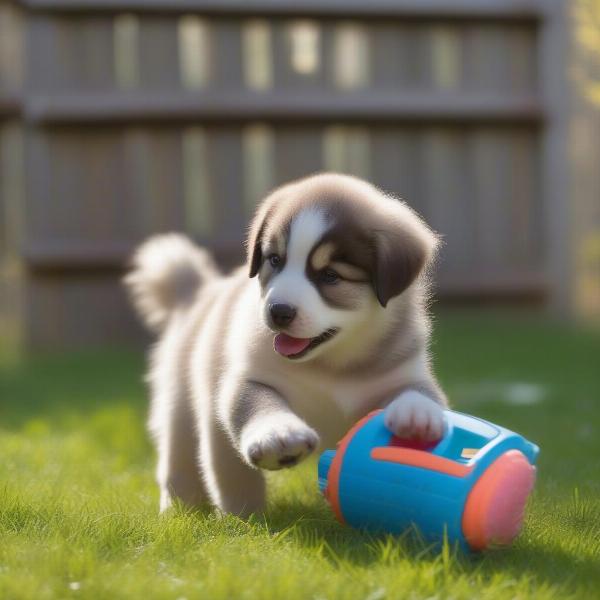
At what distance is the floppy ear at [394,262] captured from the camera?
8.81 feet

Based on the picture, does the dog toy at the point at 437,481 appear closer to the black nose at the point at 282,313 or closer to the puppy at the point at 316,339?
the puppy at the point at 316,339

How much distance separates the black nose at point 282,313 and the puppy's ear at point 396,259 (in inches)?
10.5

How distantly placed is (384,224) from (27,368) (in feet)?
14.8

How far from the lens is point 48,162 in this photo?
7.44m

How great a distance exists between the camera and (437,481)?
236 cm

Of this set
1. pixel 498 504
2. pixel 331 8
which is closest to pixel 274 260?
pixel 498 504

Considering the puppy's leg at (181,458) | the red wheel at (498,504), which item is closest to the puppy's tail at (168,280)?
the puppy's leg at (181,458)

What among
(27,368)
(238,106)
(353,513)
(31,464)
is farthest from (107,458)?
(238,106)

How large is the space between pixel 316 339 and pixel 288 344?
0.07m

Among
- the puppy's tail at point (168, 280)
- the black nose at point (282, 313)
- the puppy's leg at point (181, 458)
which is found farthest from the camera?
the puppy's tail at point (168, 280)

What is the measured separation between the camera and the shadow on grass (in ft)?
7.27

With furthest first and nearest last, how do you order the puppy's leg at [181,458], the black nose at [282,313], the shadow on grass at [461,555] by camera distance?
the puppy's leg at [181,458] < the black nose at [282,313] < the shadow on grass at [461,555]

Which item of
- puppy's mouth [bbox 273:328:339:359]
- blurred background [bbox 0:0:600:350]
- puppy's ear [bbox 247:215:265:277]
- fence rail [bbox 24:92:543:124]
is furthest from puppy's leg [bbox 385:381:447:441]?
fence rail [bbox 24:92:543:124]

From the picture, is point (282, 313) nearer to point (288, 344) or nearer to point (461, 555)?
point (288, 344)
